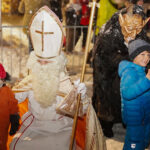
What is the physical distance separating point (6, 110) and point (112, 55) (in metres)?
1.03

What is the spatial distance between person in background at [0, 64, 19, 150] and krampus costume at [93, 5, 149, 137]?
903 mm

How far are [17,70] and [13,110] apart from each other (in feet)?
6.95

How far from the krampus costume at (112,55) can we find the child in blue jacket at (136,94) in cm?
31

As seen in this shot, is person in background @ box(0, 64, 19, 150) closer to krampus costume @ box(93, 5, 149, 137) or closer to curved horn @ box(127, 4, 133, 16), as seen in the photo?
→ krampus costume @ box(93, 5, 149, 137)

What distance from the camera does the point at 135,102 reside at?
1782 mm

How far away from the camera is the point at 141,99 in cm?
178

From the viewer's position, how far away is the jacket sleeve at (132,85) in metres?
1.67

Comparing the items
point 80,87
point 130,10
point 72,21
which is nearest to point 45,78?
point 80,87

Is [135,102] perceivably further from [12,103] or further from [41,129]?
[12,103]

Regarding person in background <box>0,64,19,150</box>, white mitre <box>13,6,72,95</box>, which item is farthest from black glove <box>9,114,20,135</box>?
white mitre <box>13,6,72,95</box>

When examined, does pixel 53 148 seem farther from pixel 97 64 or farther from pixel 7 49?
pixel 7 49

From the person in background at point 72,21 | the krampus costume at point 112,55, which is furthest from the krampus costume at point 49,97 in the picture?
the person in background at point 72,21

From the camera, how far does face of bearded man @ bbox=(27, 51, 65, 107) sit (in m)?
1.81

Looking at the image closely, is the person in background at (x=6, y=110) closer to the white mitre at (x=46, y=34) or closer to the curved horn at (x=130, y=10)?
the white mitre at (x=46, y=34)
